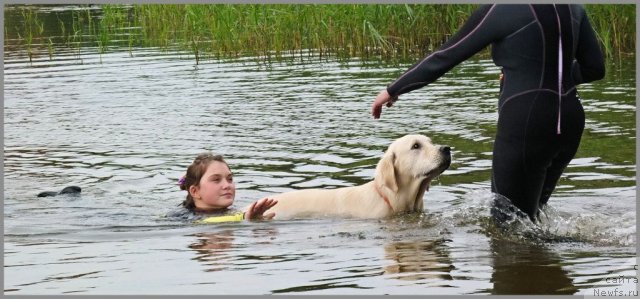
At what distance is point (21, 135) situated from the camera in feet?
39.8

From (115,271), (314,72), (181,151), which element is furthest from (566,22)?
(314,72)

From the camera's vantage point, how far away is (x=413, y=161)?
7.81 meters

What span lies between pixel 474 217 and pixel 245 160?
3.47m

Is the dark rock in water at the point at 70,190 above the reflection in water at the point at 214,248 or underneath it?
underneath

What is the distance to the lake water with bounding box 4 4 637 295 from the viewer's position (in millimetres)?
5934

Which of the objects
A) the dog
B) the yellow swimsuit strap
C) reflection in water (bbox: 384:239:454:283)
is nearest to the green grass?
the dog

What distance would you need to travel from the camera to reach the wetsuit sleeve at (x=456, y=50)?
6168mm

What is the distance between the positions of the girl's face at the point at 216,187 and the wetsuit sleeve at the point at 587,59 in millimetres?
2896

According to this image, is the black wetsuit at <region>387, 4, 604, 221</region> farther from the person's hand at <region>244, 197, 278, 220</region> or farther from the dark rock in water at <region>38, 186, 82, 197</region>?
the dark rock in water at <region>38, 186, 82, 197</region>

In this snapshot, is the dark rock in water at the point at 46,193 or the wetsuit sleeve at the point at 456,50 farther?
the dark rock in water at the point at 46,193

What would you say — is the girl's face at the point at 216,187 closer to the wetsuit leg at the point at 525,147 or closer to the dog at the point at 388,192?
the dog at the point at 388,192

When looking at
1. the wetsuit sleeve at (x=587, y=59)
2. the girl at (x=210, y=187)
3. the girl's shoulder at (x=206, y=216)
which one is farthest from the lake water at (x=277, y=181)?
the wetsuit sleeve at (x=587, y=59)

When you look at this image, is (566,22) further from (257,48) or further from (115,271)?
(257,48)

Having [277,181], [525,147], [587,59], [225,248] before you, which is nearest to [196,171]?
[277,181]
